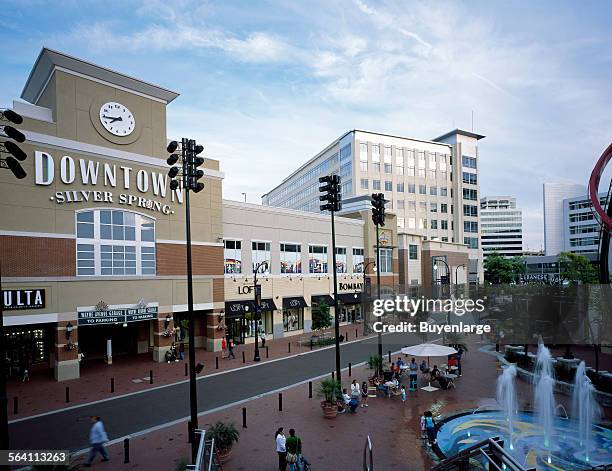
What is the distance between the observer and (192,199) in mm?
33156

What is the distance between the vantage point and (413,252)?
5956 cm

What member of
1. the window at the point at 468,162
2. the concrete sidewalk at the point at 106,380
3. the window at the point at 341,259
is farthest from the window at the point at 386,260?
the window at the point at 468,162

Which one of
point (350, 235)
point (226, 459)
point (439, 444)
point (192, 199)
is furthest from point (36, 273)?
point (350, 235)

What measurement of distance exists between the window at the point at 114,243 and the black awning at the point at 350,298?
897 inches

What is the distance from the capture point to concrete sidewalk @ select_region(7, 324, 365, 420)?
2078cm

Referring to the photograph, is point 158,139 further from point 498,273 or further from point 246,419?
point 498,273

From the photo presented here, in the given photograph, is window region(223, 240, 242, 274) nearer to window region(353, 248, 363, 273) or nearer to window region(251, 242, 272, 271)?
window region(251, 242, 272, 271)

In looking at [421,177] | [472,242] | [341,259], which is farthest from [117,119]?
[472,242]

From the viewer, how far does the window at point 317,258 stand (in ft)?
147

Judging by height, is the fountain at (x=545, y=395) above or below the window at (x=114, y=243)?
below

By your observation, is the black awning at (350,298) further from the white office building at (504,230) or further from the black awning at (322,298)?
the white office building at (504,230)

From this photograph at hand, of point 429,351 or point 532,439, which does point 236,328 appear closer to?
point 429,351

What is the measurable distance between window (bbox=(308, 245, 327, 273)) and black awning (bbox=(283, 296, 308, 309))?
3569 millimetres

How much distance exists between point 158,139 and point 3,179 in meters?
10.5
